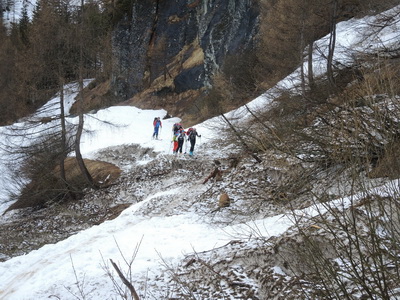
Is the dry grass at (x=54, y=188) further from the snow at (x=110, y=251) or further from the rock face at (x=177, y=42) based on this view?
the rock face at (x=177, y=42)

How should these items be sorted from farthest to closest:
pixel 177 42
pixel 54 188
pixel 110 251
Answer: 1. pixel 177 42
2. pixel 54 188
3. pixel 110 251

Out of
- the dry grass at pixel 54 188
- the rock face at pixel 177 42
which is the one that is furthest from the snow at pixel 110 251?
the rock face at pixel 177 42

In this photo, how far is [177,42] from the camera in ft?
118

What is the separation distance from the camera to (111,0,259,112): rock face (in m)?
27.4

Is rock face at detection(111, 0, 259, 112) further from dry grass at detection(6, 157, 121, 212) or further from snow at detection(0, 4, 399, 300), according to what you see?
snow at detection(0, 4, 399, 300)

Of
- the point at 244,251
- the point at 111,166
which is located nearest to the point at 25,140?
the point at 111,166

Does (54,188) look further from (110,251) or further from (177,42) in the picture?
(177,42)

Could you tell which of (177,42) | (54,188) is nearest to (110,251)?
(54,188)

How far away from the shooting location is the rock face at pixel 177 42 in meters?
27.4

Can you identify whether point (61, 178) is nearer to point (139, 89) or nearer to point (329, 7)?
point (329, 7)

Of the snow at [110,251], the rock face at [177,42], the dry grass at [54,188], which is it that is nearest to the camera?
the snow at [110,251]

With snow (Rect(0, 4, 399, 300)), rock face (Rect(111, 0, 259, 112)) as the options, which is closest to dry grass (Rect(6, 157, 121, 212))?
snow (Rect(0, 4, 399, 300))

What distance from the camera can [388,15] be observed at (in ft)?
29.8

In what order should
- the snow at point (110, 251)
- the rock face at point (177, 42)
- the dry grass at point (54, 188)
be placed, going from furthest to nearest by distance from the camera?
the rock face at point (177, 42)
the dry grass at point (54, 188)
the snow at point (110, 251)
